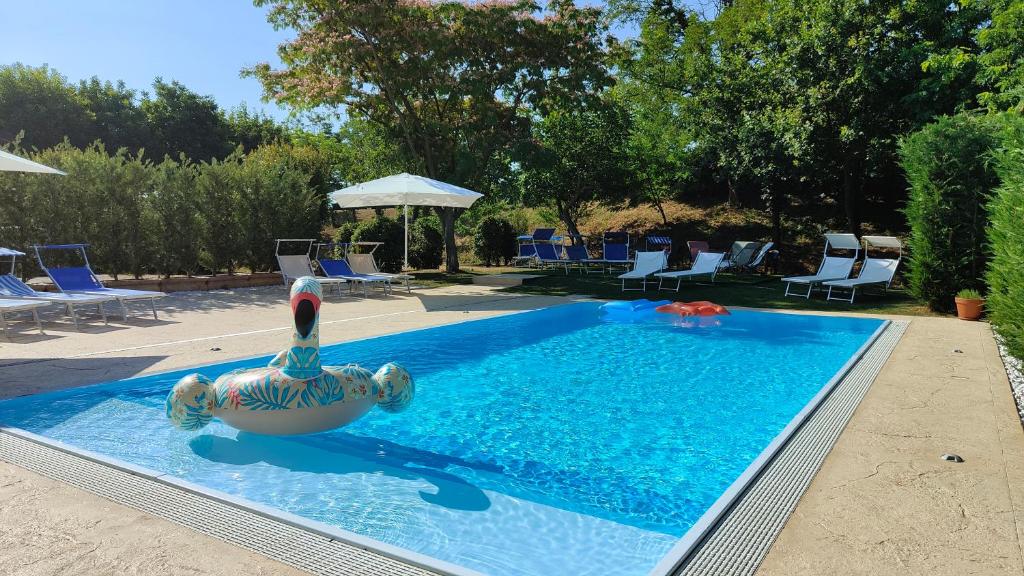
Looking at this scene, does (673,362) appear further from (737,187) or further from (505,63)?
(737,187)

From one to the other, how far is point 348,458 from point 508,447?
1.17 m

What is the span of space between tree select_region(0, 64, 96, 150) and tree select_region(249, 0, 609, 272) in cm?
2142

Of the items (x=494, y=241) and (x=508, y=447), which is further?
(x=494, y=241)

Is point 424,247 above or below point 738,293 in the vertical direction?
above

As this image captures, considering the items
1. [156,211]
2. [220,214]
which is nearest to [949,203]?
[220,214]

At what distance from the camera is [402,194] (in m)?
13.4

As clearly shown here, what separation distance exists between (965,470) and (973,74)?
1627cm

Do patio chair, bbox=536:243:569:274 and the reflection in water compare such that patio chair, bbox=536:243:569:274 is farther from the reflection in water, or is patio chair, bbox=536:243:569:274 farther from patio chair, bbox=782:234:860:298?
the reflection in water

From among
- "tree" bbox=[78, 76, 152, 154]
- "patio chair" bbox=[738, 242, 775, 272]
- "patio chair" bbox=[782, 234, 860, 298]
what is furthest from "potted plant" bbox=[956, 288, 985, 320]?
"tree" bbox=[78, 76, 152, 154]

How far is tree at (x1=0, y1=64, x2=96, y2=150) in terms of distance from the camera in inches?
1201

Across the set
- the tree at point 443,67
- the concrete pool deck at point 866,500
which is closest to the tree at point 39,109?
the tree at point 443,67

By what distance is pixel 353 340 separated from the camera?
7.84m

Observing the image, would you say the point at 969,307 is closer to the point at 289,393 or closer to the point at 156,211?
the point at 289,393

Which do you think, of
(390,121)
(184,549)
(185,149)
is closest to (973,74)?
(390,121)
